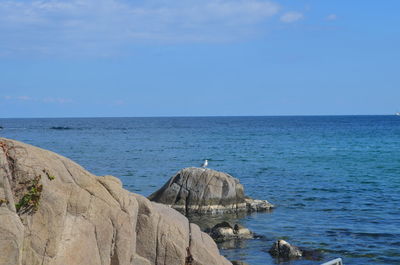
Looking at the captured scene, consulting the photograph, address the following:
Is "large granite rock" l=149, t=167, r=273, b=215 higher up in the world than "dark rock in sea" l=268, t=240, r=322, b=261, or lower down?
higher up

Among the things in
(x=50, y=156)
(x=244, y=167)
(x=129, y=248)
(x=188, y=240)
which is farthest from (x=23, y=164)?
(x=244, y=167)

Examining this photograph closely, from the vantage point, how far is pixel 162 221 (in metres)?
15.5

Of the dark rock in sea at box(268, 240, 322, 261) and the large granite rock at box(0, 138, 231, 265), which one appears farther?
the dark rock in sea at box(268, 240, 322, 261)

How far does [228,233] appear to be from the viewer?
2616 centimetres

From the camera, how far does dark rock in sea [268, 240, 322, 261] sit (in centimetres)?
2314

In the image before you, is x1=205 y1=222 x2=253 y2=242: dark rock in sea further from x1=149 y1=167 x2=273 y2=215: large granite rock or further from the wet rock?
x1=149 y1=167 x2=273 y2=215: large granite rock

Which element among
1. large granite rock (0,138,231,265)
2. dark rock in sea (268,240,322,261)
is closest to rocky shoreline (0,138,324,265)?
large granite rock (0,138,231,265)

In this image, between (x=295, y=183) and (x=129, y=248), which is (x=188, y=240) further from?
(x=295, y=183)

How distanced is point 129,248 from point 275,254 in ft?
34.9

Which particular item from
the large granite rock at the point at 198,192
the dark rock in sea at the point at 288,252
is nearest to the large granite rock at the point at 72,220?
the dark rock in sea at the point at 288,252

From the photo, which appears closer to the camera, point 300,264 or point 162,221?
point 162,221

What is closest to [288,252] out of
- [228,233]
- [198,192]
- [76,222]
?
[228,233]

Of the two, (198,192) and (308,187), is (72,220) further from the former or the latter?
(308,187)

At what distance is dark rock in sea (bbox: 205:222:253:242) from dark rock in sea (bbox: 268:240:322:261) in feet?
8.74
